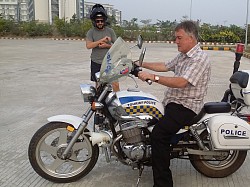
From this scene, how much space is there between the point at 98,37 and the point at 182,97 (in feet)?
6.99

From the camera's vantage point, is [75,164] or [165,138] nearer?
[165,138]

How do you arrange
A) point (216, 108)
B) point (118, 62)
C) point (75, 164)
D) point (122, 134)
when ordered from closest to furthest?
point (118, 62), point (122, 134), point (216, 108), point (75, 164)

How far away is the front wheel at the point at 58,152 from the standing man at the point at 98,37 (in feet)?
5.02

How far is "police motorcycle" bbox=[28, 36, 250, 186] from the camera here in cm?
295

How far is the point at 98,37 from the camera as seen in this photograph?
4.76m

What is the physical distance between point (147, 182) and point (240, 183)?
90cm

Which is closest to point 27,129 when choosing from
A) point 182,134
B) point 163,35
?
point 182,134

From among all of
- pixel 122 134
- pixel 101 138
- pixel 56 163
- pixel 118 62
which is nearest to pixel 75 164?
pixel 56 163

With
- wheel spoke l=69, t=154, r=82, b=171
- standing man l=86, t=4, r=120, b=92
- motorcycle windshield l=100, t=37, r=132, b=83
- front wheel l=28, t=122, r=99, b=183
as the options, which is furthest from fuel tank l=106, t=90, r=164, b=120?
standing man l=86, t=4, r=120, b=92

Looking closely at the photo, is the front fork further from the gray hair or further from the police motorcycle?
the gray hair

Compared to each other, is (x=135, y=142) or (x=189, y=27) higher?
(x=189, y=27)

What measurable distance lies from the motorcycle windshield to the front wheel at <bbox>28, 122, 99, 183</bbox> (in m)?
0.68

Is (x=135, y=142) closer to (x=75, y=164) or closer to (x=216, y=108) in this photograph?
(x=75, y=164)

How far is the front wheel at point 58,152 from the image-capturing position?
3.05 meters
